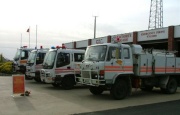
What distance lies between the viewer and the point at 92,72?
41.9ft

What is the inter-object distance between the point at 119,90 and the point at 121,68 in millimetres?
1038

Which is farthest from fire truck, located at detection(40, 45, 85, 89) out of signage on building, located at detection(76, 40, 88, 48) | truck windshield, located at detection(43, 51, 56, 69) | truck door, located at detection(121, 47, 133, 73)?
signage on building, located at detection(76, 40, 88, 48)

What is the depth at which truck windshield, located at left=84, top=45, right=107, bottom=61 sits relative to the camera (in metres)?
12.8

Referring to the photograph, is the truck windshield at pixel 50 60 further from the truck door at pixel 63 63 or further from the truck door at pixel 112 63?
the truck door at pixel 112 63

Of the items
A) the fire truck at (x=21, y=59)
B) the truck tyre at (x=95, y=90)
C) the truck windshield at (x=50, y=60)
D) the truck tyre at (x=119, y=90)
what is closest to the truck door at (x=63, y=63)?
the truck windshield at (x=50, y=60)

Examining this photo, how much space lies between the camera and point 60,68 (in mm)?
16469

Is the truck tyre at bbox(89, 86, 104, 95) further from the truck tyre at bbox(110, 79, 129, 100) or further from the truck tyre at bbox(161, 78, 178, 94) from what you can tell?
the truck tyre at bbox(161, 78, 178, 94)

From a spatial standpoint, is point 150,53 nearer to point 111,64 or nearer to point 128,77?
point 128,77

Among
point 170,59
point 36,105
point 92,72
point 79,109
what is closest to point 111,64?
point 92,72

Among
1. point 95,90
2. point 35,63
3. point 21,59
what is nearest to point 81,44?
point 21,59

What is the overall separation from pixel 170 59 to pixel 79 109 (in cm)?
751

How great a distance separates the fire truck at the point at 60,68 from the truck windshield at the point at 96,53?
3.33 metres

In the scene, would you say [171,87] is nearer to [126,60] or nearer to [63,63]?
[126,60]

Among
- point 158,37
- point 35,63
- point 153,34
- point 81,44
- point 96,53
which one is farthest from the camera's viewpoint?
point 81,44
